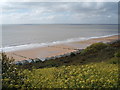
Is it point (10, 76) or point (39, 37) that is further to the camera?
point (39, 37)

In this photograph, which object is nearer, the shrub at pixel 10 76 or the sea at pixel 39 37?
the shrub at pixel 10 76

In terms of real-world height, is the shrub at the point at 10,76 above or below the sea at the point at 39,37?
above

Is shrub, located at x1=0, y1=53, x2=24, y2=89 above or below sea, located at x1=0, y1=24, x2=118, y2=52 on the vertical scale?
above

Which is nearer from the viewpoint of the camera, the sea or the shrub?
the shrub

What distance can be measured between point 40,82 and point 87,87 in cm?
140

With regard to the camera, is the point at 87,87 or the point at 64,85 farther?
the point at 64,85

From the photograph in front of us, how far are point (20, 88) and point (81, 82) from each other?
1.60 meters

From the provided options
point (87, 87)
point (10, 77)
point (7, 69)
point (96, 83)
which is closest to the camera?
point (87, 87)

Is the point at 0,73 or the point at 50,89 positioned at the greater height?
the point at 0,73

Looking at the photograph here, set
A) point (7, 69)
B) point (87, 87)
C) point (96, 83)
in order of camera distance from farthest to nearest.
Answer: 1. point (7, 69)
2. point (96, 83)
3. point (87, 87)

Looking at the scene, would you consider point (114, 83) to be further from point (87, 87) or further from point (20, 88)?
point (20, 88)

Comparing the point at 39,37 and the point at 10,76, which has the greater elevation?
the point at 10,76

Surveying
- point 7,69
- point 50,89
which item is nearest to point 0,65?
point 7,69

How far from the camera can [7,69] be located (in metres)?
5.35
